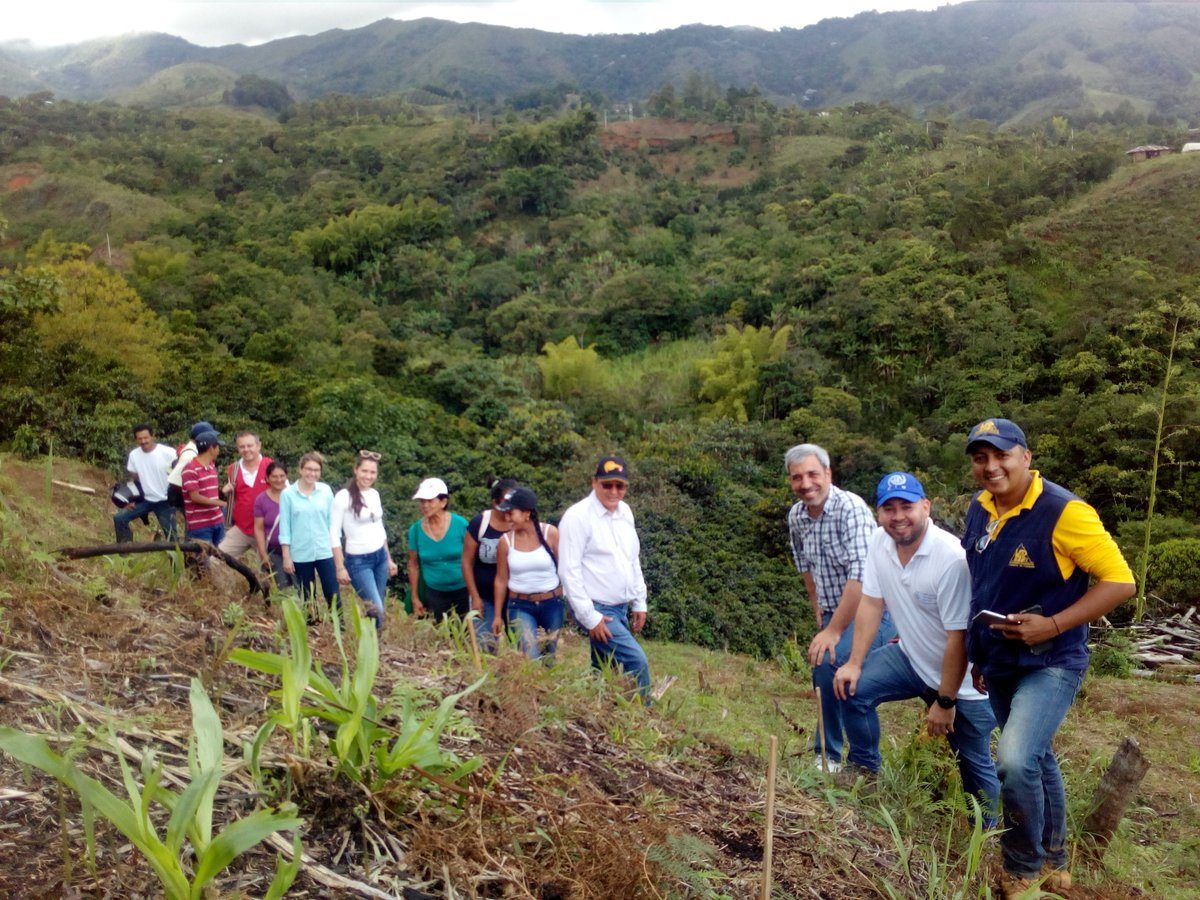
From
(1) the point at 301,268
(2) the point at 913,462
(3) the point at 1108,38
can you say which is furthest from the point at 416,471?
(3) the point at 1108,38

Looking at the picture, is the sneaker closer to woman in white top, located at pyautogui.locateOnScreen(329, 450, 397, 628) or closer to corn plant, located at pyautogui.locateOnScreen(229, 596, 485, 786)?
corn plant, located at pyautogui.locateOnScreen(229, 596, 485, 786)

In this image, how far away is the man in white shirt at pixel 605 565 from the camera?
12.1 ft

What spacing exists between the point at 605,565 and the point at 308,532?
6.18 ft

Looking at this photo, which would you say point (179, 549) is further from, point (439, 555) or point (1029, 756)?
point (1029, 756)

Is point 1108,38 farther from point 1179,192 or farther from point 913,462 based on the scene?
point 913,462

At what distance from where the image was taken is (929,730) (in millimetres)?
2814

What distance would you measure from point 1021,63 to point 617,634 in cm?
12379

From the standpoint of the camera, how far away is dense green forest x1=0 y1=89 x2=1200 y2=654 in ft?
49.1

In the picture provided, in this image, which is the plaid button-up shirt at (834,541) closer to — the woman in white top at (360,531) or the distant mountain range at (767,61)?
the woman in white top at (360,531)

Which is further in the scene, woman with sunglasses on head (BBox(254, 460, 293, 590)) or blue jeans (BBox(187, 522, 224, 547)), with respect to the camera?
blue jeans (BBox(187, 522, 224, 547))

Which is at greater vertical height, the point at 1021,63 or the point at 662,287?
the point at 1021,63

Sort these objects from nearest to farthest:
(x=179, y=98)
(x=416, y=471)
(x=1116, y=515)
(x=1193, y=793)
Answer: (x=1193, y=793)
(x=1116, y=515)
(x=416, y=471)
(x=179, y=98)

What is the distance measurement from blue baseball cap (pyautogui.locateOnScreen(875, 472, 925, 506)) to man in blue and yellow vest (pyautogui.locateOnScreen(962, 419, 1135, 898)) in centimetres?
32

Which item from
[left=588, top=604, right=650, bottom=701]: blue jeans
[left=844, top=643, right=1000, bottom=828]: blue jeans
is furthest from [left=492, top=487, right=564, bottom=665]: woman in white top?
[left=844, top=643, right=1000, bottom=828]: blue jeans
